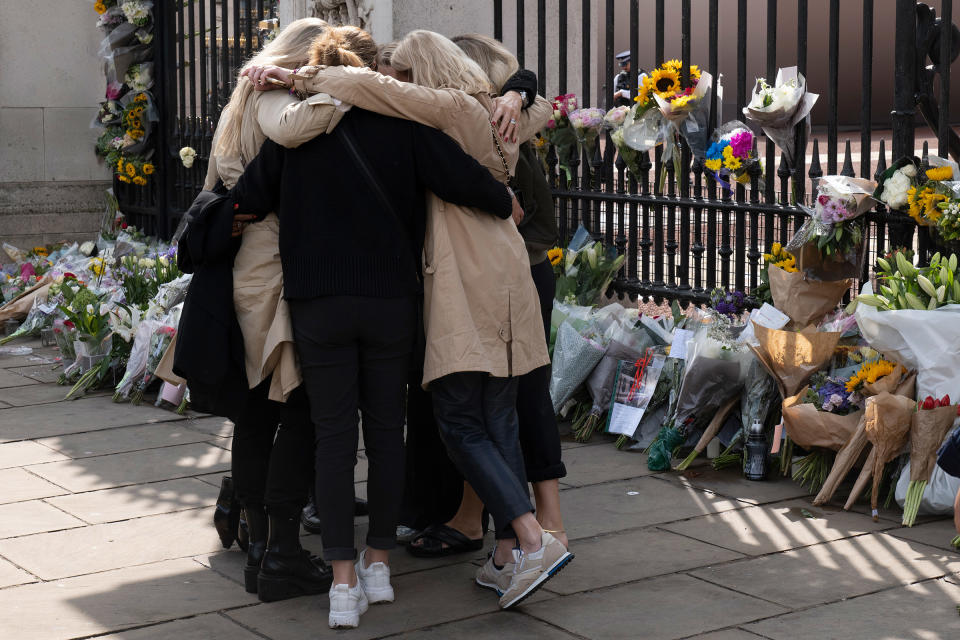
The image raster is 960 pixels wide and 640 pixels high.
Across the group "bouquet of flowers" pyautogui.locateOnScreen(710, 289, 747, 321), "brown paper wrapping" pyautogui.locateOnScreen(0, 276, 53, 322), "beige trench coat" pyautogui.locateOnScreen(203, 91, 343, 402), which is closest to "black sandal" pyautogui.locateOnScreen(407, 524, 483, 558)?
"beige trench coat" pyautogui.locateOnScreen(203, 91, 343, 402)

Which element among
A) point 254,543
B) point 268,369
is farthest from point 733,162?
point 254,543

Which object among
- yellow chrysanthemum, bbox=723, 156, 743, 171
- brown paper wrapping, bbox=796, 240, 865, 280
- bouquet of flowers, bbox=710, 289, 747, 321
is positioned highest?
yellow chrysanthemum, bbox=723, 156, 743, 171

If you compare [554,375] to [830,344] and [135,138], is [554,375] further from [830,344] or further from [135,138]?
[135,138]

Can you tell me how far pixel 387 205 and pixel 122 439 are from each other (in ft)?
9.41

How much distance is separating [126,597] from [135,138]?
681cm

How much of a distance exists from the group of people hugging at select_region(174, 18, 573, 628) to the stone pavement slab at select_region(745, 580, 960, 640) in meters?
0.68

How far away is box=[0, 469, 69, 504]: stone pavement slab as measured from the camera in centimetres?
493

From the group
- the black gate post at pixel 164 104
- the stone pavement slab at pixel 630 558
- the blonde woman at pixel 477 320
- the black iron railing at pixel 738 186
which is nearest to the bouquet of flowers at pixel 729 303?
the black iron railing at pixel 738 186

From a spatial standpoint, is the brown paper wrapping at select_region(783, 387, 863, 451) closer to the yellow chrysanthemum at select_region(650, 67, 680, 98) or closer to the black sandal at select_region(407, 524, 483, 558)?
the black sandal at select_region(407, 524, 483, 558)

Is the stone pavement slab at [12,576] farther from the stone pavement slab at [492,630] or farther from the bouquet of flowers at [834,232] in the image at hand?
the bouquet of flowers at [834,232]

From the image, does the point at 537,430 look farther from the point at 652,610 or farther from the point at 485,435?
the point at 652,610

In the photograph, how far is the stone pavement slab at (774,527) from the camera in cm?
423

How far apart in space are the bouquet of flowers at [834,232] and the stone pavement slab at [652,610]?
173 centimetres

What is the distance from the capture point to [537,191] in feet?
14.4
